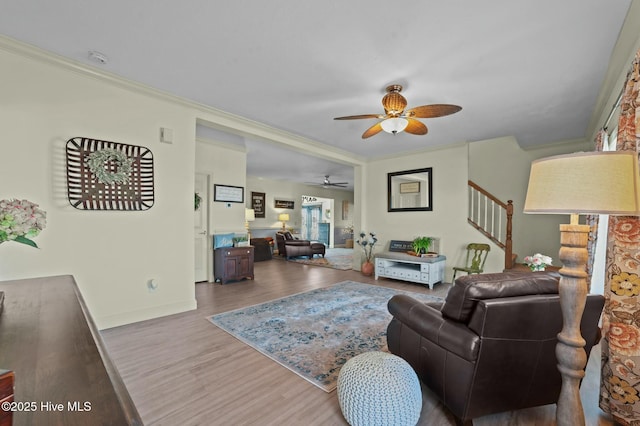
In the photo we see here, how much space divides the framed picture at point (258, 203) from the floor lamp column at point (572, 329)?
27.6 ft

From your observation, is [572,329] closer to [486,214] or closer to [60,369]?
[60,369]

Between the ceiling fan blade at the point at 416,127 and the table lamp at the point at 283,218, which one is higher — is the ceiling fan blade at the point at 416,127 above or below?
above

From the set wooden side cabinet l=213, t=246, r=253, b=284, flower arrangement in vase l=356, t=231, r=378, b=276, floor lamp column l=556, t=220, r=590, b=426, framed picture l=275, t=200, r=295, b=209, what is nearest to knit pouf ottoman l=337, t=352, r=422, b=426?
floor lamp column l=556, t=220, r=590, b=426

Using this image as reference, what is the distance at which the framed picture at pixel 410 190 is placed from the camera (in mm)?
5579

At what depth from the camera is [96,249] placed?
112 inches

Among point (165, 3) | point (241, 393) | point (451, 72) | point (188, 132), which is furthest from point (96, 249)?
point (451, 72)

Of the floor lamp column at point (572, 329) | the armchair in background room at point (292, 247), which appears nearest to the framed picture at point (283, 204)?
the armchair in background room at point (292, 247)

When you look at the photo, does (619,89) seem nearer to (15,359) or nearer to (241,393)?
(241,393)

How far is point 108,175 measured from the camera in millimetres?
2896

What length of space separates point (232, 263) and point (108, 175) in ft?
8.55

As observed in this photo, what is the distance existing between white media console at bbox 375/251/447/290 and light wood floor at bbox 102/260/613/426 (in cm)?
236

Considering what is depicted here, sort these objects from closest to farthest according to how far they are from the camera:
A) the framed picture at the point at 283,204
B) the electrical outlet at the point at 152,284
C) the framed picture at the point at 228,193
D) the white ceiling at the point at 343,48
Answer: the white ceiling at the point at 343,48, the electrical outlet at the point at 152,284, the framed picture at the point at 228,193, the framed picture at the point at 283,204

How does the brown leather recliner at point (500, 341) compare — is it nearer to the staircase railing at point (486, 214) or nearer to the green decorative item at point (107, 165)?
the green decorative item at point (107, 165)

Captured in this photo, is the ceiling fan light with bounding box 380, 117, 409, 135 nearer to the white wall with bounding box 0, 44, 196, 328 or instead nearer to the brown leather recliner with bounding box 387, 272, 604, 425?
the brown leather recliner with bounding box 387, 272, 604, 425
